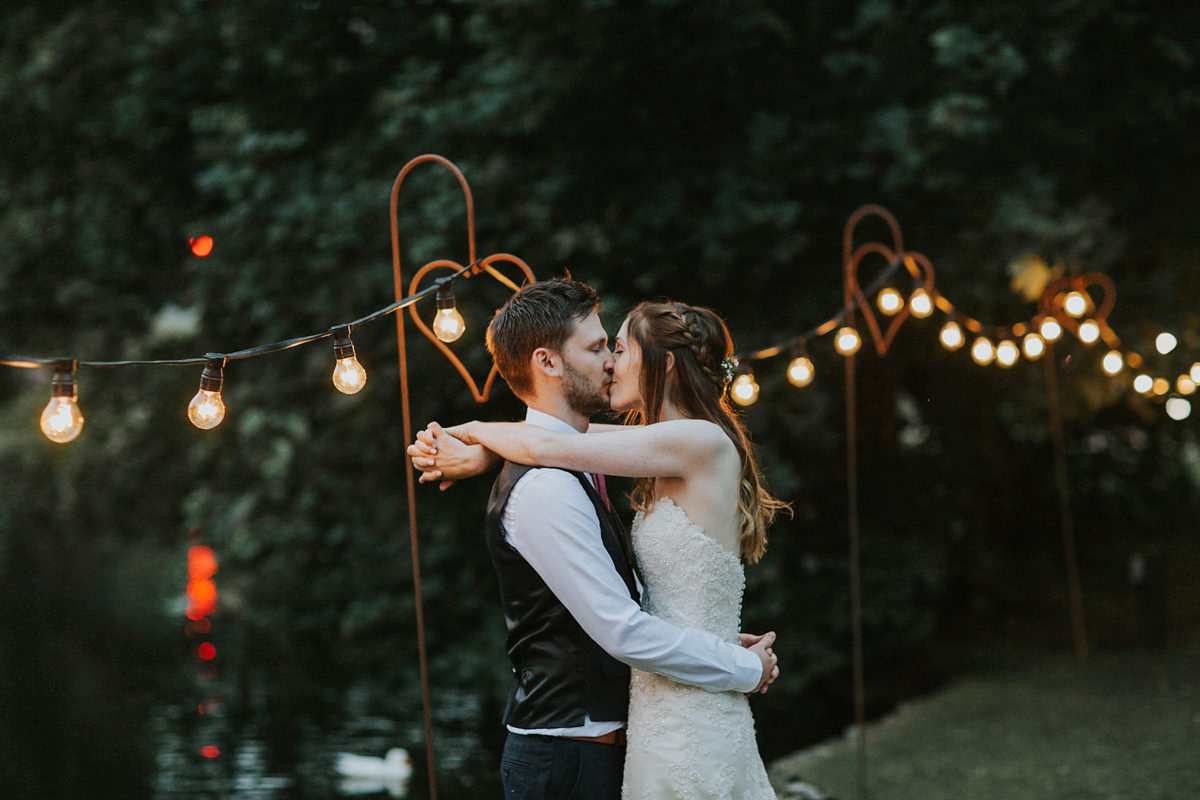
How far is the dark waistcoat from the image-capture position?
2.45 m

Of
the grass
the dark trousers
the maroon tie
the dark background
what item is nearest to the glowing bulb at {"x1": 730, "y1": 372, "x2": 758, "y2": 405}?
the maroon tie

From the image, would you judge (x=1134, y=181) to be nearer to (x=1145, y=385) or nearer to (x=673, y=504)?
(x=1145, y=385)

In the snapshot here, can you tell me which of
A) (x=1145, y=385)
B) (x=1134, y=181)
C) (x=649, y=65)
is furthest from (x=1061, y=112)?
Answer: (x=649, y=65)

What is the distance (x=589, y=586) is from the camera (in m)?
2.34

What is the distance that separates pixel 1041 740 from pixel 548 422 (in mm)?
5854

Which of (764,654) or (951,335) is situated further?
(951,335)

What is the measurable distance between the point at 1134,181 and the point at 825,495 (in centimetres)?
340

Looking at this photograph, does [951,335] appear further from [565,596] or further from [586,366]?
[565,596]

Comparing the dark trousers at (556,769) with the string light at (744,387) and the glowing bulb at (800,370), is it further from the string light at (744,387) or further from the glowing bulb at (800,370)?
the glowing bulb at (800,370)

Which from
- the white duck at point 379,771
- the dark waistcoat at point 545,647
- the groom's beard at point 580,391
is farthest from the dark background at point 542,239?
the dark waistcoat at point 545,647

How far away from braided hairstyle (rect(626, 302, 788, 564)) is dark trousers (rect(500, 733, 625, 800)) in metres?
0.57

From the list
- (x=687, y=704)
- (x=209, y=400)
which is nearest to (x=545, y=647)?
(x=687, y=704)

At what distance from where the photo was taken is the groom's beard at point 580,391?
2.61m

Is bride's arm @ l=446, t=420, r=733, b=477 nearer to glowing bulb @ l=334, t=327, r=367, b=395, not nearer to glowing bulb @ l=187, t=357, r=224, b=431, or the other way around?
glowing bulb @ l=334, t=327, r=367, b=395
